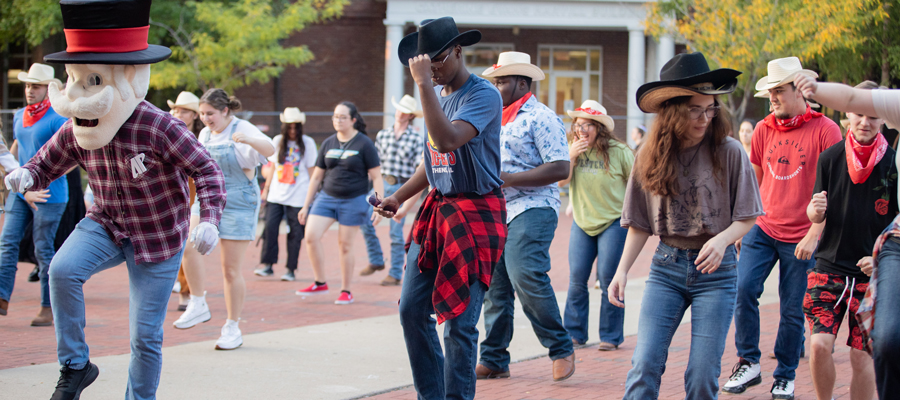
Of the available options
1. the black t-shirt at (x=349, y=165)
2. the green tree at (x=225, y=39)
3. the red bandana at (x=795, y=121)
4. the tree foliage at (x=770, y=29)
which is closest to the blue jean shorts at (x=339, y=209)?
the black t-shirt at (x=349, y=165)

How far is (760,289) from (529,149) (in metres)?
1.73

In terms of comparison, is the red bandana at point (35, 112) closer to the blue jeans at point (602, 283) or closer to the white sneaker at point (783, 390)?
the blue jeans at point (602, 283)

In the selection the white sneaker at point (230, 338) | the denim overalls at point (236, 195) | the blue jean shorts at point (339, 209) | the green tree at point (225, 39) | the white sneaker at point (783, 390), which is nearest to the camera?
the white sneaker at point (783, 390)

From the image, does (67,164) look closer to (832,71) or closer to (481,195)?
(481,195)

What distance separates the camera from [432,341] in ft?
13.2

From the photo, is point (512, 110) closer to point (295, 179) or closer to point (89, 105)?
point (89, 105)

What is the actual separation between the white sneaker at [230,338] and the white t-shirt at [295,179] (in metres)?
3.83

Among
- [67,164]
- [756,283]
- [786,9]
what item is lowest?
[756,283]

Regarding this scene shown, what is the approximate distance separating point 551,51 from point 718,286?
22960 mm

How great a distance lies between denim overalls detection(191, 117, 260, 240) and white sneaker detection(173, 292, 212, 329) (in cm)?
71

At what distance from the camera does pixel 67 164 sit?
13.5ft

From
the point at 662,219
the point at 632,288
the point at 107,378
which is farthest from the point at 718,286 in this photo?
the point at 632,288

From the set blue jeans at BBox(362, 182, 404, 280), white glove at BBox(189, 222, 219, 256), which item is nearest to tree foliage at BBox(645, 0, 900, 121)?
blue jeans at BBox(362, 182, 404, 280)

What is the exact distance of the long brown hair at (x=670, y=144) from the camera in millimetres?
3857
